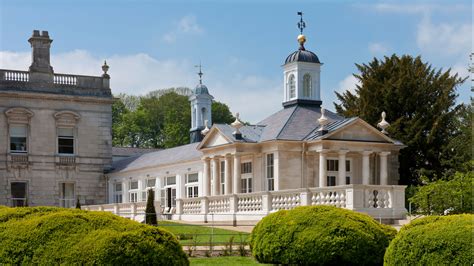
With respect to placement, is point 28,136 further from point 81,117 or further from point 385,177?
point 385,177

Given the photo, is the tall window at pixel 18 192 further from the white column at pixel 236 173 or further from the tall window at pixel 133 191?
the white column at pixel 236 173

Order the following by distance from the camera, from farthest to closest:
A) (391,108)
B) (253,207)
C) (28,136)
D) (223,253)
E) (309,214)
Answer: (28,136) < (391,108) < (253,207) < (223,253) < (309,214)

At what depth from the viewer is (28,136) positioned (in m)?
53.9

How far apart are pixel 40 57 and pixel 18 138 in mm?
5843

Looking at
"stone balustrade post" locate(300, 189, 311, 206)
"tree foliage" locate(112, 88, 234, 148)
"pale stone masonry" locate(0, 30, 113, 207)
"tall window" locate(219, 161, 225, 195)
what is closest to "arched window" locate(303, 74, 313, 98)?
"tall window" locate(219, 161, 225, 195)

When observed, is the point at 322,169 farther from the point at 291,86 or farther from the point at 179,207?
the point at 179,207

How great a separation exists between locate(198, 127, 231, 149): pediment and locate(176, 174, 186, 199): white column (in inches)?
263

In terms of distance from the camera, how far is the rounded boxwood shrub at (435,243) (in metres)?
14.1

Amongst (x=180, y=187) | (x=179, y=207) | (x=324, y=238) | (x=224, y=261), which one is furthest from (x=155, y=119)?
(x=324, y=238)

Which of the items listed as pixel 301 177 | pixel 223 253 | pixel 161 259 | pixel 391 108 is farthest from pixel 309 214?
pixel 391 108

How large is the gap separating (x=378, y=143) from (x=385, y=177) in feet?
5.15

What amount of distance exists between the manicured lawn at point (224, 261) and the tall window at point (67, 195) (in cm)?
3578

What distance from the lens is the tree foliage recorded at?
90.3 metres

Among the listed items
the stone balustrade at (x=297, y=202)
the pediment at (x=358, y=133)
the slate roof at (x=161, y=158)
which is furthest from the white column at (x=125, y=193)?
the pediment at (x=358, y=133)
